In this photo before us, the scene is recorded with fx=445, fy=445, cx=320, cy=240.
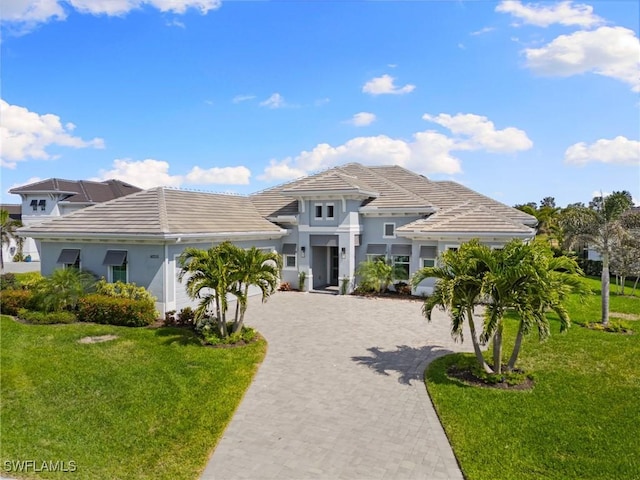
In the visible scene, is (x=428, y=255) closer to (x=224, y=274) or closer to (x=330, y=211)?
(x=330, y=211)

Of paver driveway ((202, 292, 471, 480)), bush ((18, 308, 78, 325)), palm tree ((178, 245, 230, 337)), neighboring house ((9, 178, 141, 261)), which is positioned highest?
neighboring house ((9, 178, 141, 261))

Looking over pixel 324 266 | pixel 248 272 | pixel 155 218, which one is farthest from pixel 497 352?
pixel 324 266

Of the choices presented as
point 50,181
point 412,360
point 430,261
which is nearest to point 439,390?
point 412,360

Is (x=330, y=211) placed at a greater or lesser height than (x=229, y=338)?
greater

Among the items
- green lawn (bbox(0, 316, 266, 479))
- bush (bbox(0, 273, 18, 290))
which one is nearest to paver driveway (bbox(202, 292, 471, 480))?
green lawn (bbox(0, 316, 266, 479))

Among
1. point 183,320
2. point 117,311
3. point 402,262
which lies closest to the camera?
point 183,320

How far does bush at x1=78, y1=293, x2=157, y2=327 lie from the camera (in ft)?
61.0

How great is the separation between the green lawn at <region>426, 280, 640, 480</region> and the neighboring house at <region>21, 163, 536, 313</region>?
1052 cm

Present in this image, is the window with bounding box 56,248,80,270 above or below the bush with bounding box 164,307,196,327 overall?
above

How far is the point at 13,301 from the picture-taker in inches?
797

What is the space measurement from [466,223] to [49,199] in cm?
4899

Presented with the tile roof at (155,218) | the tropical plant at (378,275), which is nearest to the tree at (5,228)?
the tile roof at (155,218)

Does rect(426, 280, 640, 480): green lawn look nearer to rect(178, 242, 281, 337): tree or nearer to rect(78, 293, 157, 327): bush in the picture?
rect(178, 242, 281, 337): tree

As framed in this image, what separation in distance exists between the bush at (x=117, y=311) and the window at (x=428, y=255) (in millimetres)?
14685
